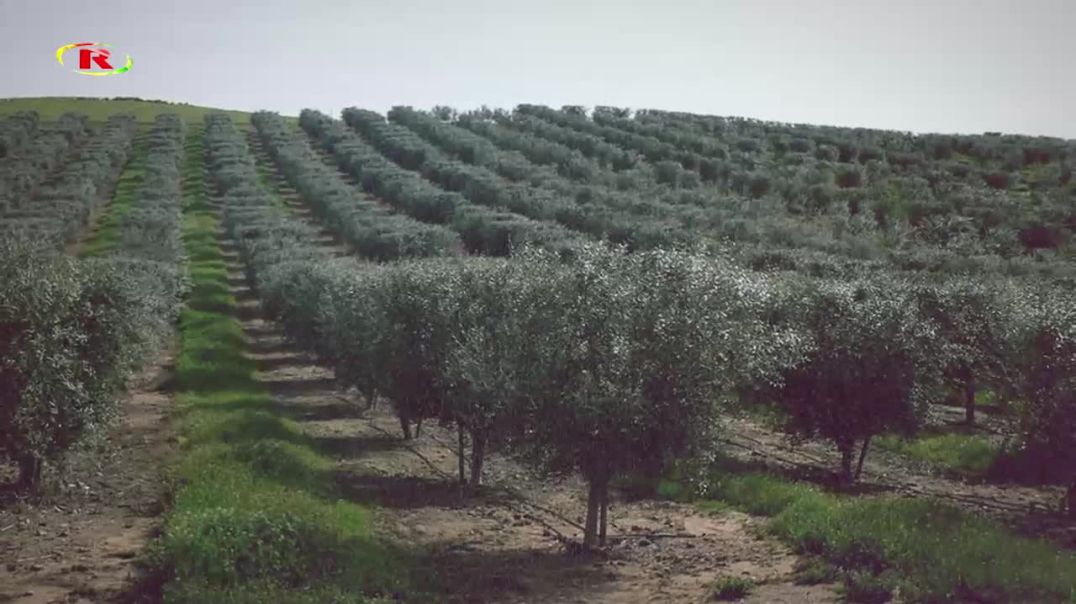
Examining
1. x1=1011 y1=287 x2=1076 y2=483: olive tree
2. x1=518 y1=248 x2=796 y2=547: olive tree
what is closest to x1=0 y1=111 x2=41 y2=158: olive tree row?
x1=518 y1=248 x2=796 y2=547: olive tree

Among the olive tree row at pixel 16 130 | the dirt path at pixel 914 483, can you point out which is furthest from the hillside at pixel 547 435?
the olive tree row at pixel 16 130

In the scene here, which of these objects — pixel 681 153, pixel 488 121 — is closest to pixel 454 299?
pixel 681 153

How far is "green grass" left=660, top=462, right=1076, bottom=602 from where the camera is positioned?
17.2 metres

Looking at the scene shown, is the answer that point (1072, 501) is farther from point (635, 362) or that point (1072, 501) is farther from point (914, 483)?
point (635, 362)

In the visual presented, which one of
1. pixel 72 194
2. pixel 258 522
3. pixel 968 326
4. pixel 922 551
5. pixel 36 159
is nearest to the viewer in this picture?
pixel 922 551

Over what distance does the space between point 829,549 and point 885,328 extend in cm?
940

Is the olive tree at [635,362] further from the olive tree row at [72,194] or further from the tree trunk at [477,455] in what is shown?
the olive tree row at [72,194]

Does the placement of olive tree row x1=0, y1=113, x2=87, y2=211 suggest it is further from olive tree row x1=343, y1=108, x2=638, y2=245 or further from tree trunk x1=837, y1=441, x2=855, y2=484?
tree trunk x1=837, y1=441, x2=855, y2=484

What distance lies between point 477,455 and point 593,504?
6122 mm

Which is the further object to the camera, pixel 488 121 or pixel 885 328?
pixel 488 121

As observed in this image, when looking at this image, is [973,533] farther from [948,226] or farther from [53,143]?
[53,143]

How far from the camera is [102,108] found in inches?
5325

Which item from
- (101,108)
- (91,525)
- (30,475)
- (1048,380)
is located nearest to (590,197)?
(1048,380)

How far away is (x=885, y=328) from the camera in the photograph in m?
28.0
